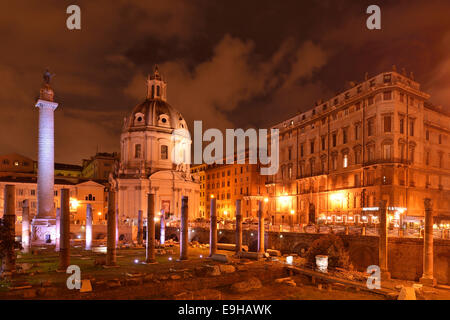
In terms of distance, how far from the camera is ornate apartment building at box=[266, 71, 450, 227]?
4316cm

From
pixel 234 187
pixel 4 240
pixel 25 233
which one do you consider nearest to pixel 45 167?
pixel 25 233

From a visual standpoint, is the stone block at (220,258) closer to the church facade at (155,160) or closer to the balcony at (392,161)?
the balcony at (392,161)

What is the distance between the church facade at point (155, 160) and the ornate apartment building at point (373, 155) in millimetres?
24550

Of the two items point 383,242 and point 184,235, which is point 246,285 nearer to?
point 184,235

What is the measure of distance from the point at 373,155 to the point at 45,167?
3633 cm

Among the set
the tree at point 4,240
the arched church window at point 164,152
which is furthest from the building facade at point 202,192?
the tree at point 4,240

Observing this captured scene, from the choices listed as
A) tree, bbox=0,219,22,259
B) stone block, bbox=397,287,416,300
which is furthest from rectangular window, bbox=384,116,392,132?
tree, bbox=0,219,22,259

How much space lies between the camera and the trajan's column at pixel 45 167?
39125 mm

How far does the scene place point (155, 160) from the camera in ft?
247

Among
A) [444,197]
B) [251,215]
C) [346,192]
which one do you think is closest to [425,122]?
[444,197]

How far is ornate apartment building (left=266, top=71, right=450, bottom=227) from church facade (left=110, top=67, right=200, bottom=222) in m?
24.5
